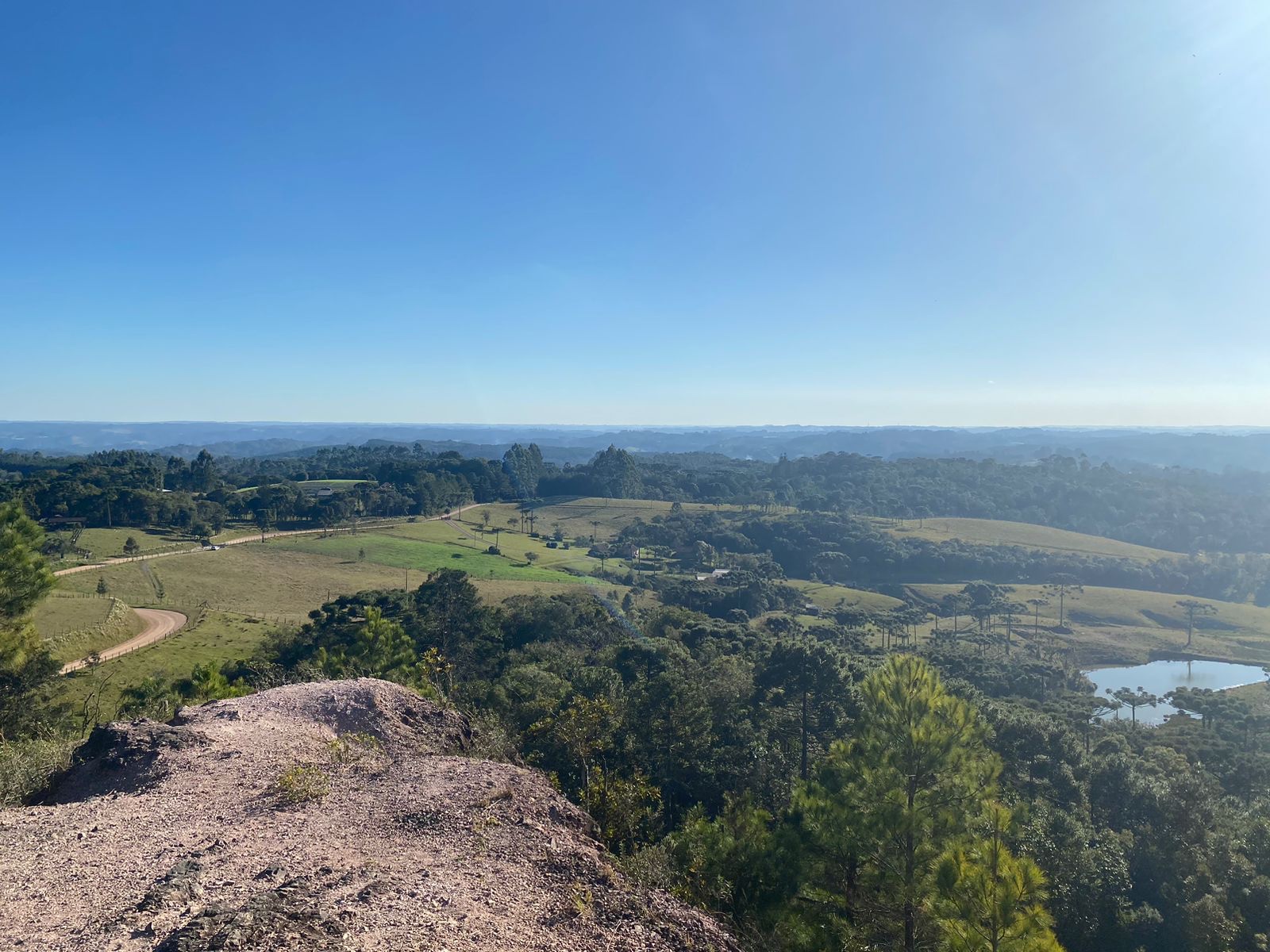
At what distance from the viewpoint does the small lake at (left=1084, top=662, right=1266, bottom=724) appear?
72.2m

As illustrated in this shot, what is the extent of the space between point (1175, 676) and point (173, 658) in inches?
3831

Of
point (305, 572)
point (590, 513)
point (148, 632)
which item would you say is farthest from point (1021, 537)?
point (148, 632)

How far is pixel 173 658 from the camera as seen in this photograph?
3394 cm

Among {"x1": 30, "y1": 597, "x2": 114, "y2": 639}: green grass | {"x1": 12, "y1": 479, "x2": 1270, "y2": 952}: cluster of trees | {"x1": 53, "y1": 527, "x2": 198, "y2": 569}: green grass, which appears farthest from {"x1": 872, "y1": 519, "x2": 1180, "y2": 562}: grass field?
{"x1": 30, "y1": 597, "x2": 114, "y2": 639}: green grass

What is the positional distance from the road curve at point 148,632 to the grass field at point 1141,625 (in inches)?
3607

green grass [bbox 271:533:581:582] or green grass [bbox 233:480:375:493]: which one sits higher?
green grass [bbox 233:480:375:493]

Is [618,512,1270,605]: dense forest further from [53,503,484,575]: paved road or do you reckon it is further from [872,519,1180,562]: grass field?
[53,503,484,575]: paved road

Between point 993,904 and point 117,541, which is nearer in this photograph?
point 993,904

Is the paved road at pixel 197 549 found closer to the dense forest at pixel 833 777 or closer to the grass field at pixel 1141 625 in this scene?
the dense forest at pixel 833 777

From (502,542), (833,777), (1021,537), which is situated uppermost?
(833,777)

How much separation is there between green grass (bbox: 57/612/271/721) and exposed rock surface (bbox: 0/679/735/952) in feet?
54.3

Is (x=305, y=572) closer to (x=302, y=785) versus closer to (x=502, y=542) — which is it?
(x=502, y=542)

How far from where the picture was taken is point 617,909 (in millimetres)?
8273

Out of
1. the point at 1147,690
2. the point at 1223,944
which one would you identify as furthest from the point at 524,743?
the point at 1147,690
